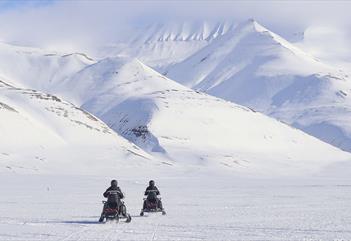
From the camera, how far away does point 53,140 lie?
14838cm

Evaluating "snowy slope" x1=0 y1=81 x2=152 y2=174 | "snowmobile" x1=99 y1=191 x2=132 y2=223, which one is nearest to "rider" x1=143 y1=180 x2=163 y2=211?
"snowmobile" x1=99 y1=191 x2=132 y2=223

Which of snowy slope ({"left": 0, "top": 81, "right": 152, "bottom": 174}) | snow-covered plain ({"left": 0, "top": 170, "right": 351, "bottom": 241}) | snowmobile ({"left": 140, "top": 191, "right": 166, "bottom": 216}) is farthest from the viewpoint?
snowy slope ({"left": 0, "top": 81, "right": 152, "bottom": 174})

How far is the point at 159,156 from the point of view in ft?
557

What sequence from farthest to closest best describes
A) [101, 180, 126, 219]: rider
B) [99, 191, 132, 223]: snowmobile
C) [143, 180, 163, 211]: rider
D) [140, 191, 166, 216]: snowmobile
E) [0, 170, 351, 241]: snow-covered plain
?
1. [143, 180, 163, 211]: rider
2. [140, 191, 166, 216]: snowmobile
3. [101, 180, 126, 219]: rider
4. [99, 191, 132, 223]: snowmobile
5. [0, 170, 351, 241]: snow-covered plain

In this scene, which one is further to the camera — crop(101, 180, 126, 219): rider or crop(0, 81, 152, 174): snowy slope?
crop(0, 81, 152, 174): snowy slope

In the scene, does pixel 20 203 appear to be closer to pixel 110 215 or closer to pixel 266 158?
pixel 110 215

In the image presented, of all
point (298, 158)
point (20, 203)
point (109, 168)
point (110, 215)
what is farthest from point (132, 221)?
point (298, 158)

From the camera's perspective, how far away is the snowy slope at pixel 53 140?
12688 centimetres

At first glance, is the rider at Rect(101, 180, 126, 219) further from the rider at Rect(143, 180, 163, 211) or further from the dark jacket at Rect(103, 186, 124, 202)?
the rider at Rect(143, 180, 163, 211)

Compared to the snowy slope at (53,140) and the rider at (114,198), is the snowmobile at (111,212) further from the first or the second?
the snowy slope at (53,140)

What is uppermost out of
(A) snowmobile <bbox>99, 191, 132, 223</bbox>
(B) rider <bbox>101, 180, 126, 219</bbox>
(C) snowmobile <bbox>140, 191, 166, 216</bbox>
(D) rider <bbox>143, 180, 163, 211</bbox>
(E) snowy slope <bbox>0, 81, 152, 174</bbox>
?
(E) snowy slope <bbox>0, 81, 152, 174</bbox>

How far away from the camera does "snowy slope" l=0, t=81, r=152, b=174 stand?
127 metres

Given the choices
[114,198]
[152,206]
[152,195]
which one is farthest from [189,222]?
[152,195]

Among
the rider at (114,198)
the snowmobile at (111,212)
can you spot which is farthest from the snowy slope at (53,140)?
the snowmobile at (111,212)
